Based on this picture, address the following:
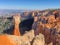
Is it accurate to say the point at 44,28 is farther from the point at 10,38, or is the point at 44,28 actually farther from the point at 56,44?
the point at 10,38

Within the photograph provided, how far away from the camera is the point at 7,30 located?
43.3 meters

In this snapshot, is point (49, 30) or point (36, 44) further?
point (49, 30)

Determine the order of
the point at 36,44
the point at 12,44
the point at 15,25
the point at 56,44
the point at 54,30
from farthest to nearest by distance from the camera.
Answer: the point at 15,25
the point at 54,30
the point at 56,44
the point at 36,44
the point at 12,44

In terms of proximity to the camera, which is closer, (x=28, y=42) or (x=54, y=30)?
(x=28, y=42)

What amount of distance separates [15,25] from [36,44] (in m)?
26.9

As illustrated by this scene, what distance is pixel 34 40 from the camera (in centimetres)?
1538

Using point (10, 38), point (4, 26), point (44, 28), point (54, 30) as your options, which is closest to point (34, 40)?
point (10, 38)

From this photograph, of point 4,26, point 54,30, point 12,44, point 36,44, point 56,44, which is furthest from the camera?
point 4,26

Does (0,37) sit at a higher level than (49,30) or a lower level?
higher

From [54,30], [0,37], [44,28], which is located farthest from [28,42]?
[44,28]

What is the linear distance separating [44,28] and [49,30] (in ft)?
5.49

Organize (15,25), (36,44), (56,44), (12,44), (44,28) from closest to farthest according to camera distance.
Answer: (12,44), (36,44), (56,44), (44,28), (15,25)

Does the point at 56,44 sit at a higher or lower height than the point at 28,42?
lower

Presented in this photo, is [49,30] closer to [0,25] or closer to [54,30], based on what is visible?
[54,30]
